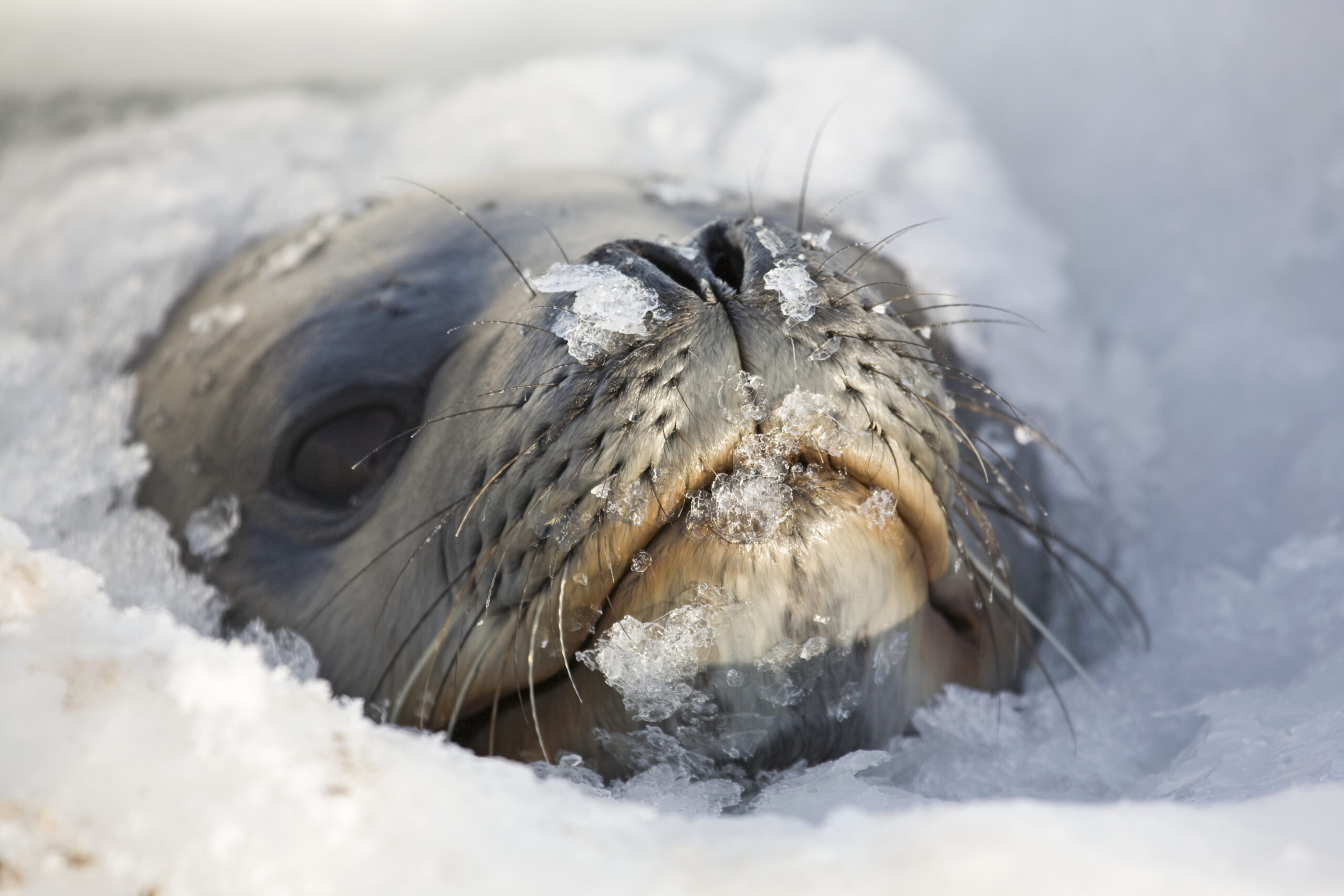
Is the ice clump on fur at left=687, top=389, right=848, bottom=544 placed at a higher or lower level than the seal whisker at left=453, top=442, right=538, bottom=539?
higher

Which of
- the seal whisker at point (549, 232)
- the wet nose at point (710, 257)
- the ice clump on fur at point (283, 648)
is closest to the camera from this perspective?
the wet nose at point (710, 257)

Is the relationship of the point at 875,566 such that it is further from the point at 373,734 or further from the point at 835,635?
the point at 373,734

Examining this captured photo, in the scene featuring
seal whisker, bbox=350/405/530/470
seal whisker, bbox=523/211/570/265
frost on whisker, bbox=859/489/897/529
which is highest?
seal whisker, bbox=523/211/570/265

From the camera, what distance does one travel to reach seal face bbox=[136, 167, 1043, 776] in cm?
130

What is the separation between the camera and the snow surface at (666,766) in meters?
0.93

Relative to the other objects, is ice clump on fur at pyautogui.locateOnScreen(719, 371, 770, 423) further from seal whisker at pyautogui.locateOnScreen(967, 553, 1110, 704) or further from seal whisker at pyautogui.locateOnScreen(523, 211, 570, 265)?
seal whisker at pyautogui.locateOnScreen(523, 211, 570, 265)

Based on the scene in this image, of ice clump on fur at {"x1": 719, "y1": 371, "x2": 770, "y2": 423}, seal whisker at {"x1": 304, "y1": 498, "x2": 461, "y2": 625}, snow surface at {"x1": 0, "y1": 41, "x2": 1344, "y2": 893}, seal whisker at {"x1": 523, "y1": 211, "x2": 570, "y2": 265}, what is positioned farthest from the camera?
seal whisker at {"x1": 523, "y1": 211, "x2": 570, "y2": 265}

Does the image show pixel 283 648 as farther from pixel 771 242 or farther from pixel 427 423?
pixel 771 242

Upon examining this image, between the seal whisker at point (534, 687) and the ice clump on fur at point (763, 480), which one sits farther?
the seal whisker at point (534, 687)

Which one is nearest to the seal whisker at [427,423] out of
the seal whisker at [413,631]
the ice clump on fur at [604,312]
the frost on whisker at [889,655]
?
the ice clump on fur at [604,312]

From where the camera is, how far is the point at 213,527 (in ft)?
6.53

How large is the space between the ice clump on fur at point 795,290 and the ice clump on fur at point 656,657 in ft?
1.26

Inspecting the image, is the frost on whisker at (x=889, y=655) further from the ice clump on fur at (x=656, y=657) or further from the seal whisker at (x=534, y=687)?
the seal whisker at (x=534, y=687)

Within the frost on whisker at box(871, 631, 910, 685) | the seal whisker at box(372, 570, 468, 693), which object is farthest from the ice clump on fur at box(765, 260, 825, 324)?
the seal whisker at box(372, 570, 468, 693)
